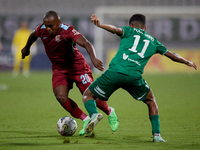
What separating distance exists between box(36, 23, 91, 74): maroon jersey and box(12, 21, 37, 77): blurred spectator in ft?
48.0

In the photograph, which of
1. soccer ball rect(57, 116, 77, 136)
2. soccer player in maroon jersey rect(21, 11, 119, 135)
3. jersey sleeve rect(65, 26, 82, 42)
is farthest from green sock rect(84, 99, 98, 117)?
jersey sleeve rect(65, 26, 82, 42)

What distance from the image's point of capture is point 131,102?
34.3ft

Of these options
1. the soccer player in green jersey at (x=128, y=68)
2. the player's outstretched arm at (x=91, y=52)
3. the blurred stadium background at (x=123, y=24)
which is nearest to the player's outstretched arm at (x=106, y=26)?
the soccer player in green jersey at (x=128, y=68)

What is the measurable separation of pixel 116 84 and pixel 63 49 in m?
1.35

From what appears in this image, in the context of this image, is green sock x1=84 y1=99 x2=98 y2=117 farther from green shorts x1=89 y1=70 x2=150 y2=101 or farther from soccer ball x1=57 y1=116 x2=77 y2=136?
soccer ball x1=57 y1=116 x2=77 y2=136

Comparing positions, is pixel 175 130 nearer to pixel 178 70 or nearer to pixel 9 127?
pixel 9 127

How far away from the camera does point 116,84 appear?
193 inches

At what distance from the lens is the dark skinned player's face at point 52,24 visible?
5359 millimetres

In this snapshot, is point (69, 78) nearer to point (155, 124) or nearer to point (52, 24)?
point (52, 24)

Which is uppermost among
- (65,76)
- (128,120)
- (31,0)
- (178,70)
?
(31,0)

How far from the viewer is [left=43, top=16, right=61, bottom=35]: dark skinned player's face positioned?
5359mm

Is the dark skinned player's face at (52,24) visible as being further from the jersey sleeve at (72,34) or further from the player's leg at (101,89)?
the player's leg at (101,89)

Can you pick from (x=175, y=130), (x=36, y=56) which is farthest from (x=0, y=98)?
(x=36, y=56)

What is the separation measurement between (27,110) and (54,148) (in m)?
4.34
